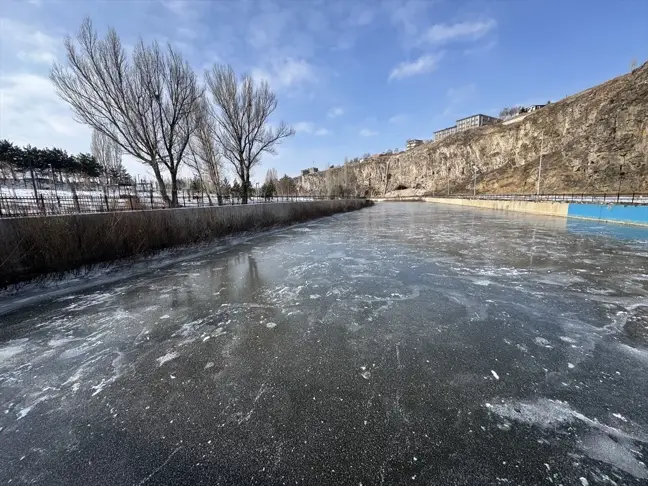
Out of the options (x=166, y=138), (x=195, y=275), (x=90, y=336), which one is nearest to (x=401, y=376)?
(x=90, y=336)

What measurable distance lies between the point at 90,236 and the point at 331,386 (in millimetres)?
7612

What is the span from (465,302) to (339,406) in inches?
125

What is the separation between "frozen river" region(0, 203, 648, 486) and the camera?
178 centimetres

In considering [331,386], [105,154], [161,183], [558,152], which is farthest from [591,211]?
[105,154]

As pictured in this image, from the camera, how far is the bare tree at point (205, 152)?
21016 mm

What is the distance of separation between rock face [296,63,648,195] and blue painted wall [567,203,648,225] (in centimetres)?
1957

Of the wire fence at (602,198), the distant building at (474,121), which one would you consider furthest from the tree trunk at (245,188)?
the distant building at (474,121)

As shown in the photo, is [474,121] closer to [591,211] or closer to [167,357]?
[591,211]

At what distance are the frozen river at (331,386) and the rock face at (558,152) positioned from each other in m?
42.7

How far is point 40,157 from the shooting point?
37.8 meters

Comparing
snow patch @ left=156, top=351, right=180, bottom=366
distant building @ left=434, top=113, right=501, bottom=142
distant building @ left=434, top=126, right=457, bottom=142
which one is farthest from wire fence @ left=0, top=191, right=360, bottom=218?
distant building @ left=434, top=126, right=457, bottom=142

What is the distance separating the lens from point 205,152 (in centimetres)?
2373

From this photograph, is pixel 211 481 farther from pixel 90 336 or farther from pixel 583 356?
pixel 583 356

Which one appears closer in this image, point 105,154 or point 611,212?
point 611,212
